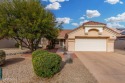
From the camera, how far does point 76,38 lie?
26.8m

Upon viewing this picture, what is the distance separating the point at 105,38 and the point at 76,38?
4.74m

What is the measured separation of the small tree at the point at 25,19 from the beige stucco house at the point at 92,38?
8.45 metres

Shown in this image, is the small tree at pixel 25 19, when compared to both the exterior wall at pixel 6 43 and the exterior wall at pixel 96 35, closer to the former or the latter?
the exterior wall at pixel 96 35

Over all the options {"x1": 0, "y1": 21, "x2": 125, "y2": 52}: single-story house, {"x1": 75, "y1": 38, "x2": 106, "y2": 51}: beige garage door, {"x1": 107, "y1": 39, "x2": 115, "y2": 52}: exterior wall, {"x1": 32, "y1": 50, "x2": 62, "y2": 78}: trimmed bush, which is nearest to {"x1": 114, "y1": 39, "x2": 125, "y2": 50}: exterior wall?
{"x1": 107, "y1": 39, "x2": 115, "y2": 52}: exterior wall

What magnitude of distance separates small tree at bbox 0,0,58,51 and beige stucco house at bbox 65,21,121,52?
27.7 feet

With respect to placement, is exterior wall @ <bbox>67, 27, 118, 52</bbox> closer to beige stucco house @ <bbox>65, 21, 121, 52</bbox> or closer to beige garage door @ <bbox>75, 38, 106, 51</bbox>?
beige stucco house @ <bbox>65, 21, 121, 52</bbox>

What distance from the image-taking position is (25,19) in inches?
679

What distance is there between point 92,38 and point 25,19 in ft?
43.1

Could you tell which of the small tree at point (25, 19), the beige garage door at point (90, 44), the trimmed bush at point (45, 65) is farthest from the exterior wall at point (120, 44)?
the trimmed bush at point (45, 65)

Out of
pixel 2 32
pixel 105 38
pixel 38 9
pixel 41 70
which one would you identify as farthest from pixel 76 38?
pixel 41 70

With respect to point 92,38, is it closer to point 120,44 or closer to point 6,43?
point 120,44

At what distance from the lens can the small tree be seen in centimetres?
1739

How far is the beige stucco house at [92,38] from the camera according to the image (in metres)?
26.3

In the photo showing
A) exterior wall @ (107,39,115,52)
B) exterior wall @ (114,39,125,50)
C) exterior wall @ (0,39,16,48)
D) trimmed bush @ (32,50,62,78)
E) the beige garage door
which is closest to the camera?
trimmed bush @ (32,50,62,78)
